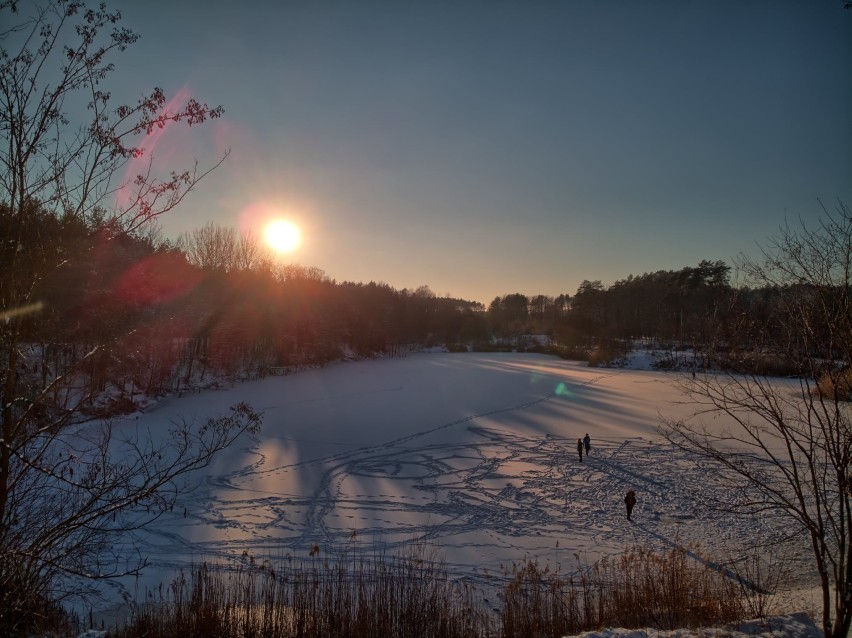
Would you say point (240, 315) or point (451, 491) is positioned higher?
point (240, 315)

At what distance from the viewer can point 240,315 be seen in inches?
1351

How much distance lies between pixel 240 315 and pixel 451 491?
27337 millimetres

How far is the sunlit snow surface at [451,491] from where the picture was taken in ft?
27.2

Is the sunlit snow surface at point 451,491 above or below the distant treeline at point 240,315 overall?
below

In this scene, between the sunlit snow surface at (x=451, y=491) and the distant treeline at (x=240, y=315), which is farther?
the sunlit snow surface at (x=451, y=491)

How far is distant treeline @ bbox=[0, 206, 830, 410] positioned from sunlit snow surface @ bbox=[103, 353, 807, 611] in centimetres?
308

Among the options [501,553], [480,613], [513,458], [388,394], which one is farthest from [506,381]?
[480,613]

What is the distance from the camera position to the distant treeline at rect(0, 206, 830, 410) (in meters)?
2.99

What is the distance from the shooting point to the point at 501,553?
8.07 metres

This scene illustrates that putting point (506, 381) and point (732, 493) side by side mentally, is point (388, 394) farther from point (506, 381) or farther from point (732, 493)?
point (732, 493)

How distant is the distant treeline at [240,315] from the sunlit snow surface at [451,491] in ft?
10.1

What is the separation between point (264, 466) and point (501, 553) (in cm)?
731

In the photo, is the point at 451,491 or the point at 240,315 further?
the point at 240,315

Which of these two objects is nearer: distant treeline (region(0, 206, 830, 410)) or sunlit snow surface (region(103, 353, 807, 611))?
distant treeline (region(0, 206, 830, 410))
